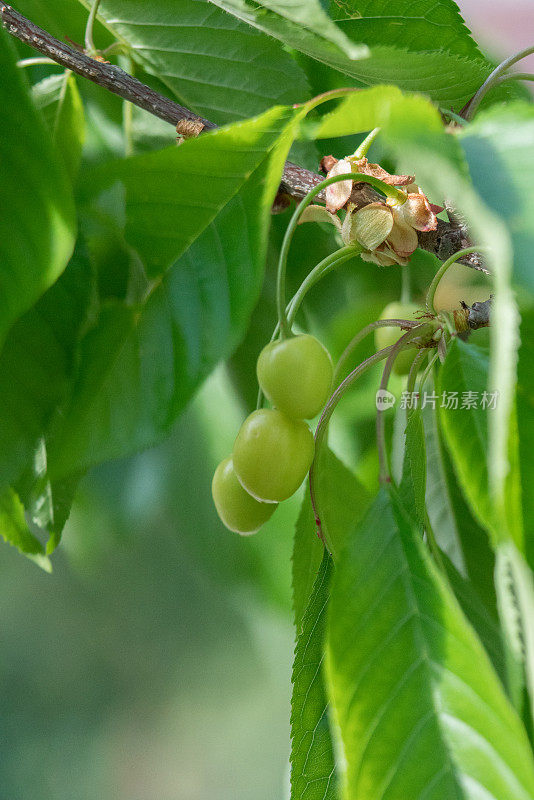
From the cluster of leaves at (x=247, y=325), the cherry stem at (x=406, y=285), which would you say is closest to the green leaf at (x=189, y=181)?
the cluster of leaves at (x=247, y=325)

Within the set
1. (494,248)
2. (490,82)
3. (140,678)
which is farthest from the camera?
(140,678)

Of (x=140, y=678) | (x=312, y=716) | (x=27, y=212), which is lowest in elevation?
(x=140, y=678)

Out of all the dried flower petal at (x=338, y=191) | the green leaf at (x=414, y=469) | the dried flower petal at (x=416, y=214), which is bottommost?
the green leaf at (x=414, y=469)

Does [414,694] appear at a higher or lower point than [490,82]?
lower

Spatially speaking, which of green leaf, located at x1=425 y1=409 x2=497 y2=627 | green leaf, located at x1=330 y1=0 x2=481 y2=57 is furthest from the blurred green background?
green leaf, located at x1=330 y1=0 x2=481 y2=57

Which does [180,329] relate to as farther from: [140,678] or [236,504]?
[140,678]

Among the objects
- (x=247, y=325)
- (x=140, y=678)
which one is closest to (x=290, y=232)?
(x=247, y=325)

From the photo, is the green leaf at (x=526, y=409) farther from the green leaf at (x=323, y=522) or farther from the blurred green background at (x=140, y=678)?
the blurred green background at (x=140, y=678)

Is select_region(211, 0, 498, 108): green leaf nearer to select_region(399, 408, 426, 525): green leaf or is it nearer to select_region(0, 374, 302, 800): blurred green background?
select_region(399, 408, 426, 525): green leaf
